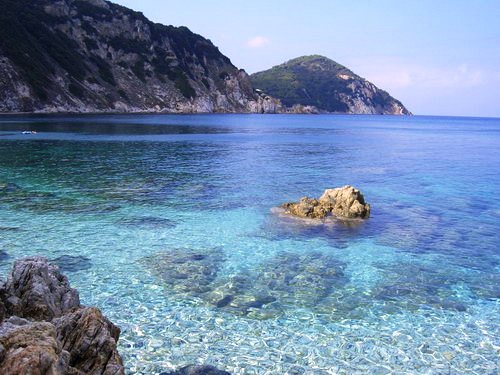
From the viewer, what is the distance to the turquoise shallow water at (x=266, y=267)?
13328 mm

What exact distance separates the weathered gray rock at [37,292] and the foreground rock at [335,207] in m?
18.9

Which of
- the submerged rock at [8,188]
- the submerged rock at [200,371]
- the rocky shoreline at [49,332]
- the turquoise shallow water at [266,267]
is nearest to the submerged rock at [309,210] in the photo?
the turquoise shallow water at [266,267]

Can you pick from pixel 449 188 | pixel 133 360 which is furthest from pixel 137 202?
pixel 449 188

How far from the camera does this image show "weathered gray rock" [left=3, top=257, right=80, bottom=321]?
10.8 meters

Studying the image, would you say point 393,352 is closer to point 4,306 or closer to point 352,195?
point 4,306

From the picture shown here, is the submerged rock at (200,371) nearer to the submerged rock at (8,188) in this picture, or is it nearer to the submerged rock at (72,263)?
the submerged rock at (72,263)

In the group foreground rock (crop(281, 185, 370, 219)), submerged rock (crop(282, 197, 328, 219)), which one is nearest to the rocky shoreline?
submerged rock (crop(282, 197, 328, 219))

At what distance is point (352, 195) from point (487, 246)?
9179 mm

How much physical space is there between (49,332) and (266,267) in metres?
13.2

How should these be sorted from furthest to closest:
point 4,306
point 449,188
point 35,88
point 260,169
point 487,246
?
point 35,88 → point 260,169 → point 449,188 → point 487,246 → point 4,306

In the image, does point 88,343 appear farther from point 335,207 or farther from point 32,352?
point 335,207

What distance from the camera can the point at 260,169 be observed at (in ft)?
170

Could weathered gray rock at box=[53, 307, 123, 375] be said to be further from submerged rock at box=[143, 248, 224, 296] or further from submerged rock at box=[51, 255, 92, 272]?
submerged rock at box=[51, 255, 92, 272]

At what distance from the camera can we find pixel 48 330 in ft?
25.1
